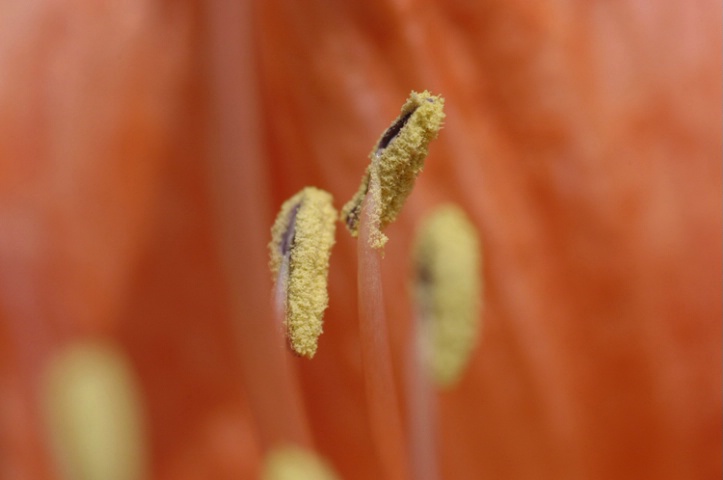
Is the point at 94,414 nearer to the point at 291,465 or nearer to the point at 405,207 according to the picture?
the point at 291,465

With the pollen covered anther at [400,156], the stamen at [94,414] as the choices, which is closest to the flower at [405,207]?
the stamen at [94,414]

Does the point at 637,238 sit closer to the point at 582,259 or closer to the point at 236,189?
the point at 582,259

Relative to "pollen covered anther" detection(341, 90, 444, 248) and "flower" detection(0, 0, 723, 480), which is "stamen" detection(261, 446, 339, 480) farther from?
"pollen covered anther" detection(341, 90, 444, 248)

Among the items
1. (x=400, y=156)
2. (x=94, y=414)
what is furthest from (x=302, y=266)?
(x=94, y=414)

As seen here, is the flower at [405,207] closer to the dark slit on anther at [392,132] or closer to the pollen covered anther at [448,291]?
the pollen covered anther at [448,291]

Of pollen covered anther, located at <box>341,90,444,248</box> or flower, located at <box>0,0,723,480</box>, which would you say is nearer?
pollen covered anther, located at <box>341,90,444,248</box>

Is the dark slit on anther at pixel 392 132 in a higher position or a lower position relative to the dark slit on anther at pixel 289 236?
higher

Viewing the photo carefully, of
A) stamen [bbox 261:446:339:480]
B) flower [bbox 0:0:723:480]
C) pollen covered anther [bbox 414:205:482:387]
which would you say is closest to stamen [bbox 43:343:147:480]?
flower [bbox 0:0:723:480]
